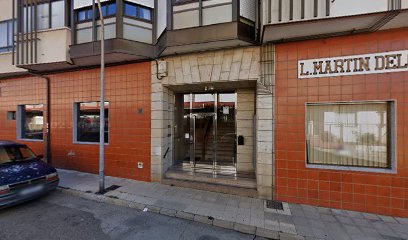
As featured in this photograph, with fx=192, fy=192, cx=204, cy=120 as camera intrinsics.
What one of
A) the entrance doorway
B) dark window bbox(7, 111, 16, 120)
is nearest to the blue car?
the entrance doorway

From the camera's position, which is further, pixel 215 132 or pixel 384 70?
pixel 215 132

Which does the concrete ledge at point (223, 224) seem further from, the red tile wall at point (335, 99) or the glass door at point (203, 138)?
the glass door at point (203, 138)

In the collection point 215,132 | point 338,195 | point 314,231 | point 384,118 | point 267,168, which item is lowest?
point 314,231

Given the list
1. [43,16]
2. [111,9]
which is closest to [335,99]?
[111,9]

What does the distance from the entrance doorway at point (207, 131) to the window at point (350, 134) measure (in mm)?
2678

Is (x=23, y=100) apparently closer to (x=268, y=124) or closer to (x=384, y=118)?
(x=268, y=124)

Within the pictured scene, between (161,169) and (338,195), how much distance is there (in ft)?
16.6

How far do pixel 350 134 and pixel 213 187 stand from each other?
12.9 feet

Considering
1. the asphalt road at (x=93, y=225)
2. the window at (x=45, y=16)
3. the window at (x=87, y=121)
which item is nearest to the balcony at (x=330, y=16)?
the asphalt road at (x=93, y=225)

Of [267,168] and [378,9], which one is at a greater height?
[378,9]

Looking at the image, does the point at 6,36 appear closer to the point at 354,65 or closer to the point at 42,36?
the point at 42,36

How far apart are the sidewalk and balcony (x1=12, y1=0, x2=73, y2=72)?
185 inches

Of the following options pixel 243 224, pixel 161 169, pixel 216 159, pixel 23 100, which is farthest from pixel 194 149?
pixel 23 100

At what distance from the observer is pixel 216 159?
7.28 m
